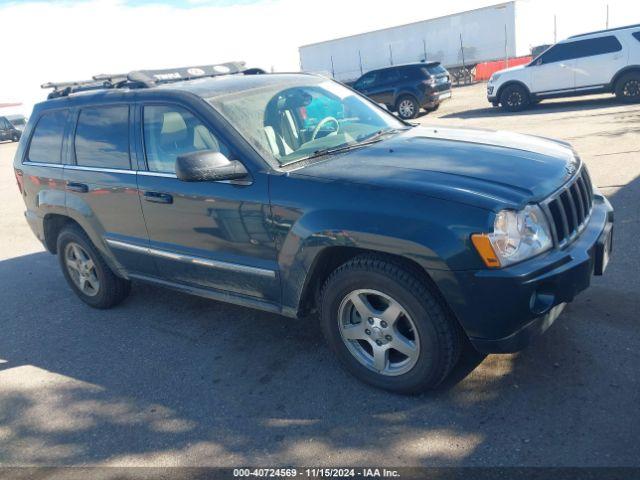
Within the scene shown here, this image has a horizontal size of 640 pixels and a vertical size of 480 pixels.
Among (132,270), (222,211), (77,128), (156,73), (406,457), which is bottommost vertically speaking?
(406,457)

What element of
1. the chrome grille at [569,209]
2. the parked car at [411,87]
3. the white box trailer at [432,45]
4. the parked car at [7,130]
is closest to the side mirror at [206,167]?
the chrome grille at [569,209]

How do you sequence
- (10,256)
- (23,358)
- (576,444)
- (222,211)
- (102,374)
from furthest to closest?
(10,256) → (23,358) → (102,374) → (222,211) → (576,444)

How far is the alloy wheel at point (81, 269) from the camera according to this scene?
5094mm

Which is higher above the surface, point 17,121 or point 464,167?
point 464,167

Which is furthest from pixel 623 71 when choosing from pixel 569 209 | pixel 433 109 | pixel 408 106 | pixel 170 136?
pixel 170 136

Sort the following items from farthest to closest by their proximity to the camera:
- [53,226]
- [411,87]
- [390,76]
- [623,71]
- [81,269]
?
[390,76]
[411,87]
[623,71]
[53,226]
[81,269]

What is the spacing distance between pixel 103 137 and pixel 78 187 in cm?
49

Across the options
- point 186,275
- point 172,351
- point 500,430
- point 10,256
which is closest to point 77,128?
point 186,275

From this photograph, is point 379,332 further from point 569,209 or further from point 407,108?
point 407,108

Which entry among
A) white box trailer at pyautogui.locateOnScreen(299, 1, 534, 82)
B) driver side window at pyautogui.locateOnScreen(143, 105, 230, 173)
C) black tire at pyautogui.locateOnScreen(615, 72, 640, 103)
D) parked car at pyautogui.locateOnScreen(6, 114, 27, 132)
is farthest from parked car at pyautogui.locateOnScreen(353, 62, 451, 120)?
parked car at pyautogui.locateOnScreen(6, 114, 27, 132)

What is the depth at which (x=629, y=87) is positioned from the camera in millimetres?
14570

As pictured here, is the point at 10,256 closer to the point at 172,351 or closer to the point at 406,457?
the point at 172,351

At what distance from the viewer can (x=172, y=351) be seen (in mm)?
4254

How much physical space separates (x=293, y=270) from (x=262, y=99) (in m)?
1.33
